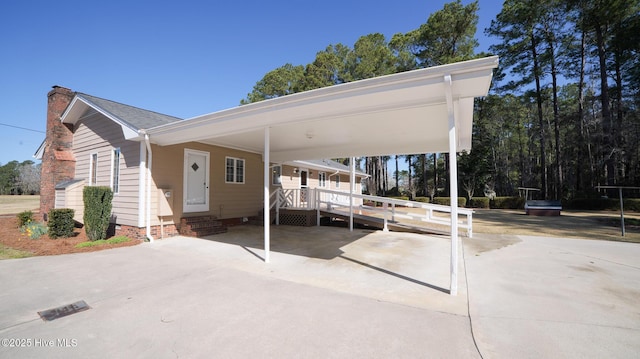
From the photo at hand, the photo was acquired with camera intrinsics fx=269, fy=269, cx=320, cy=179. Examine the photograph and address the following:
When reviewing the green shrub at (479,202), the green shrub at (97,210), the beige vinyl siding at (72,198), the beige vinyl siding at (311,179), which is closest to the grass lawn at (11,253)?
the green shrub at (97,210)

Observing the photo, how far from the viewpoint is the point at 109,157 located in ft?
28.6

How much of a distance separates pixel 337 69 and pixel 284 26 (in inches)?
404

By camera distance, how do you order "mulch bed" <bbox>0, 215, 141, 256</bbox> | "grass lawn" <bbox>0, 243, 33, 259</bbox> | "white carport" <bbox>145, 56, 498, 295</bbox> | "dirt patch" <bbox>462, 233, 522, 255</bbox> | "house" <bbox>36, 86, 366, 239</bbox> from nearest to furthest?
"white carport" <bbox>145, 56, 498, 295</bbox>
"grass lawn" <bbox>0, 243, 33, 259</bbox>
"mulch bed" <bbox>0, 215, 141, 256</bbox>
"dirt patch" <bbox>462, 233, 522, 255</bbox>
"house" <bbox>36, 86, 366, 239</bbox>

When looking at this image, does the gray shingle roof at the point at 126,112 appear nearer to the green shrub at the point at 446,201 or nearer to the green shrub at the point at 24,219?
the green shrub at the point at 24,219

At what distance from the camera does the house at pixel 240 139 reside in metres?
3.89

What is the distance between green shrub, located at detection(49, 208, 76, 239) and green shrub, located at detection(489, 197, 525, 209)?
26598 millimetres

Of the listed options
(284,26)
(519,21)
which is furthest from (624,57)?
(284,26)

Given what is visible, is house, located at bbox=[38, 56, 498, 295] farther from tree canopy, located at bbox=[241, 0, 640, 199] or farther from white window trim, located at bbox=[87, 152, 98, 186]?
tree canopy, located at bbox=[241, 0, 640, 199]

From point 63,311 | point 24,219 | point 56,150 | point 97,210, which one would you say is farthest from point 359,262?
point 24,219

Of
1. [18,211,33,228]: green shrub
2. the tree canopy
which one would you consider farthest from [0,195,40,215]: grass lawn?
the tree canopy

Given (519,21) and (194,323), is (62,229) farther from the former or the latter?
(519,21)

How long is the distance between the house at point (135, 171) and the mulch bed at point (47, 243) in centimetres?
85

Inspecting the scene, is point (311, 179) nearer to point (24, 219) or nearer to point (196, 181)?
point (196, 181)

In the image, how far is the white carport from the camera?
3.69m
